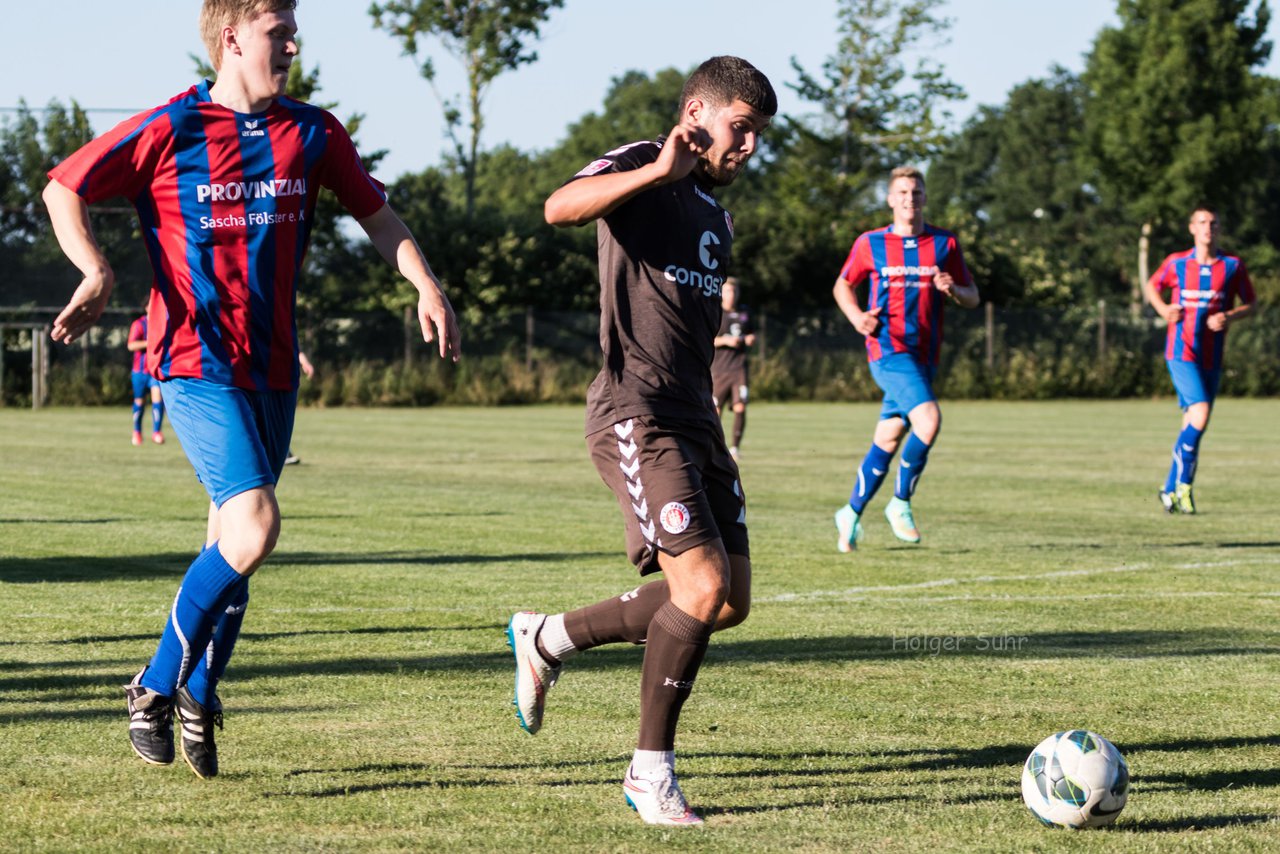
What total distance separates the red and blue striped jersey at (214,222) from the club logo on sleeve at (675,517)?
1125mm

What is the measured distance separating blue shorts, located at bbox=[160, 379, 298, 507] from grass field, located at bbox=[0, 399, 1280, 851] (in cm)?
80

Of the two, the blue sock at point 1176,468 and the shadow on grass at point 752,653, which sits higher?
A: the blue sock at point 1176,468

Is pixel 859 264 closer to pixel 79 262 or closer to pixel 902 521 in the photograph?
pixel 902 521

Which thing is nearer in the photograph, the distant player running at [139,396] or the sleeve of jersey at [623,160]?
the sleeve of jersey at [623,160]

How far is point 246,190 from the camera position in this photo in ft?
15.6

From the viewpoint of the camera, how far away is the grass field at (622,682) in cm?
428

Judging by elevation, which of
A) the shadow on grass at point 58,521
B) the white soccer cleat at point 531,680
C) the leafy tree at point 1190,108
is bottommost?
the shadow on grass at point 58,521

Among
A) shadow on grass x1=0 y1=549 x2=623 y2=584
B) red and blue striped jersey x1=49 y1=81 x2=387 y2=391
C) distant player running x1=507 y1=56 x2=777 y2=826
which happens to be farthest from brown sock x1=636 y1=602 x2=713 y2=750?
shadow on grass x1=0 y1=549 x2=623 y2=584

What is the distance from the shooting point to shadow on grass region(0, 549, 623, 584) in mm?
9000

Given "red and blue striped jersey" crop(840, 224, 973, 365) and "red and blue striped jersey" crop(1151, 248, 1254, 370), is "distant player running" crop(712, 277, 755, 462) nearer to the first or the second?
"red and blue striped jersey" crop(1151, 248, 1254, 370)

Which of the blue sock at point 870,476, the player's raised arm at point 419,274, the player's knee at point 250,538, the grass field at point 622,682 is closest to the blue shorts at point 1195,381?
the grass field at point 622,682

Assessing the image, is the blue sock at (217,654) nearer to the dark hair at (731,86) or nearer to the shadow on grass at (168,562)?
the dark hair at (731,86)

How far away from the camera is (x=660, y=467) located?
4.57 m

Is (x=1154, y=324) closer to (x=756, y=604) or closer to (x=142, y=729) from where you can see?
(x=756, y=604)
